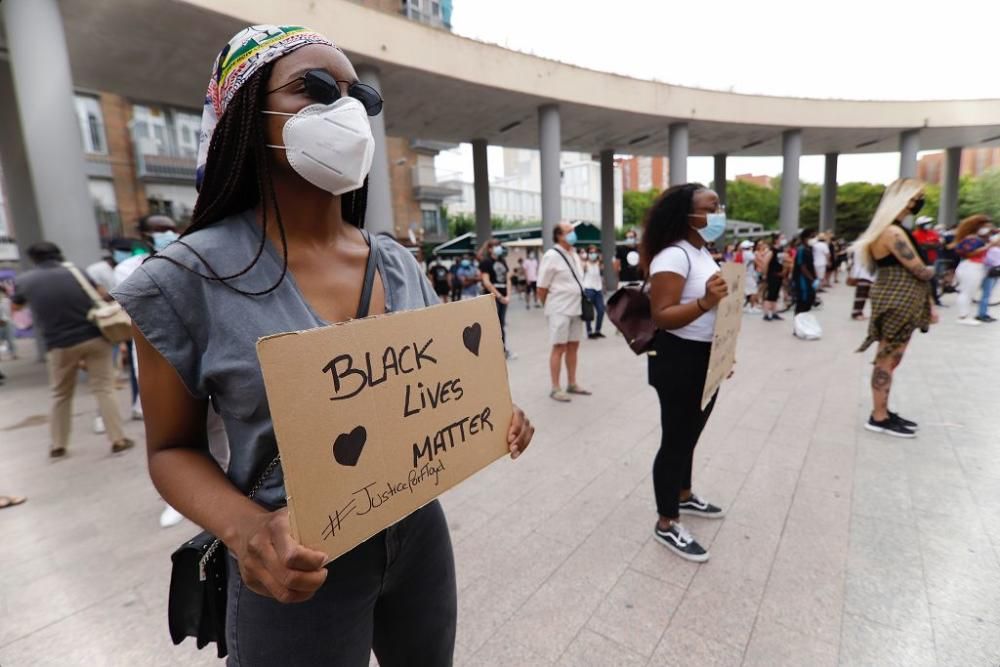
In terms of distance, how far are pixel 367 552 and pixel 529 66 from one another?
→ 1364 cm

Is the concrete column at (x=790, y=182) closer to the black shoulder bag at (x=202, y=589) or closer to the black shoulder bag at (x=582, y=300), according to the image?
the black shoulder bag at (x=582, y=300)

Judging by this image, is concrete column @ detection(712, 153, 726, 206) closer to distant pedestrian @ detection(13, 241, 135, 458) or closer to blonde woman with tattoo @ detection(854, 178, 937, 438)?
blonde woman with tattoo @ detection(854, 178, 937, 438)

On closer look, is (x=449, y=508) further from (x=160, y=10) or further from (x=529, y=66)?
(x=529, y=66)

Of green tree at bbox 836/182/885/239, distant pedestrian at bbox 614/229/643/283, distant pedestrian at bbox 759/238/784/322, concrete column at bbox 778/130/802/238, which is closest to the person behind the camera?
distant pedestrian at bbox 759/238/784/322

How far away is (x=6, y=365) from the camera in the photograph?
9.91 m

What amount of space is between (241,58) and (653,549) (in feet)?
9.42

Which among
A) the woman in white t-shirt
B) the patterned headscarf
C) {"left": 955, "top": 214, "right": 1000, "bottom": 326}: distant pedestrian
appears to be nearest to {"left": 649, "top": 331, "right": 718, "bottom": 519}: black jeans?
the woman in white t-shirt

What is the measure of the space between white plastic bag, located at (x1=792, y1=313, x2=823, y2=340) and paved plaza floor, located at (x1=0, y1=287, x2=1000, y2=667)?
3544mm

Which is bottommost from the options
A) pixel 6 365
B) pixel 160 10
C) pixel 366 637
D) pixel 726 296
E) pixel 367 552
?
pixel 6 365

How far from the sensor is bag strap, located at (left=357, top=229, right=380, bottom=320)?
1156 millimetres

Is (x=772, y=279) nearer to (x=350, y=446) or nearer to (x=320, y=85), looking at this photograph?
(x=320, y=85)

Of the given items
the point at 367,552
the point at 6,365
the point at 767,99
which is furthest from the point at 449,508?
the point at 767,99

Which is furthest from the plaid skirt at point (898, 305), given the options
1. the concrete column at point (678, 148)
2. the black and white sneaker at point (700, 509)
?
the concrete column at point (678, 148)

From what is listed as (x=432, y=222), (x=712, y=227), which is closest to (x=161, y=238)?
(x=712, y=227)
